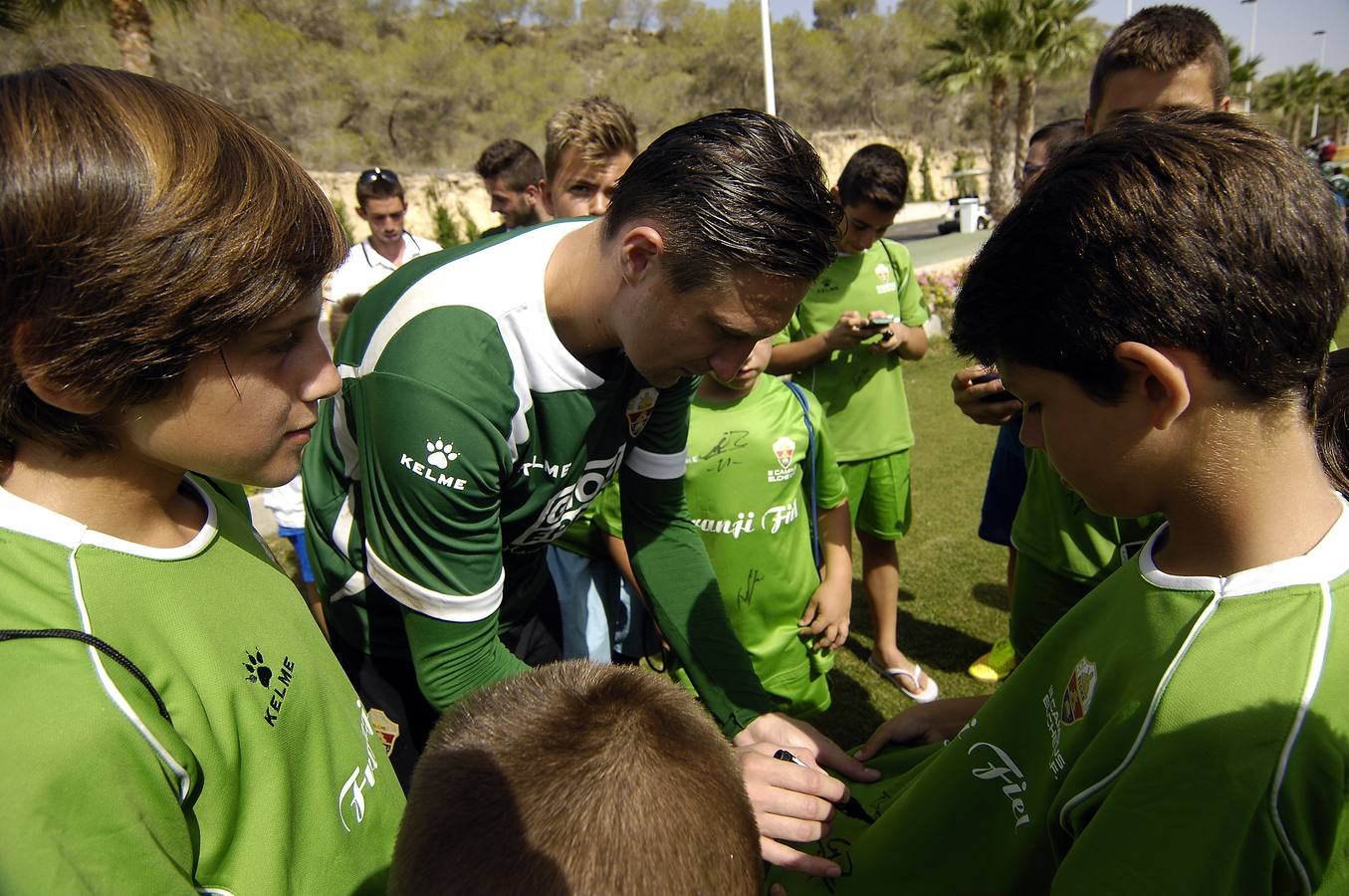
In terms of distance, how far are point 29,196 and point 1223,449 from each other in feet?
4.97

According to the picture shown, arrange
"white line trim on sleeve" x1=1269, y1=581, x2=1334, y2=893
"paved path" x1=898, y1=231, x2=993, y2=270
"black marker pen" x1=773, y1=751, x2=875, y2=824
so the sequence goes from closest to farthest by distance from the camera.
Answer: "white line trim on sleeve" x1=1269, y1=581, x2=1334, y2=893, "black marker pen" x1=773, y1=751, x2=875, y2=824, "paved path" x1=898, y1=231, x2=993, y2=270

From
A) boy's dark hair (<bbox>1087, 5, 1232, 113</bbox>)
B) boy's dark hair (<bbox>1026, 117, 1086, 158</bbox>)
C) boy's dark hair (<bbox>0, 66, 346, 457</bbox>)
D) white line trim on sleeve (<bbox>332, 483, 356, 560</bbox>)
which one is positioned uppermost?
boy's dark hair (<bbox>1087, 5, 1232, 113</bbox>)

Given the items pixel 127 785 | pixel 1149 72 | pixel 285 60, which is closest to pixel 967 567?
pixel 1149 72

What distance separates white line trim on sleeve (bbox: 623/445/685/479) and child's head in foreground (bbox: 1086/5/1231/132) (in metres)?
1.95

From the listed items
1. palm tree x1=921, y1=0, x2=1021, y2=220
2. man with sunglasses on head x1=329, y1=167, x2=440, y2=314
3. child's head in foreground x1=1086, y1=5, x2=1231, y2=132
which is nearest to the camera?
child's head in foreground x1=1086, y1=5, x2=1231, y2=132

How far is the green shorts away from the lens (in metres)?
3.96

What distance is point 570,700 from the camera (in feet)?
3.53

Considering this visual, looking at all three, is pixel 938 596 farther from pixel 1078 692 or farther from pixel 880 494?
pixel 1078 692

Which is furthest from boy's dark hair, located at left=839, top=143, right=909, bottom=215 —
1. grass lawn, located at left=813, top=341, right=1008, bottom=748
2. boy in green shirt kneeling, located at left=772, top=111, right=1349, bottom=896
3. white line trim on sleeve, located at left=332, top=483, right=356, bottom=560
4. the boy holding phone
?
white line trim on sleeve, located at left=332, top=483, right=356, bottom=560

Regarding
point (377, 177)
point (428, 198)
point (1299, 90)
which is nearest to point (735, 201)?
point (377, 177)

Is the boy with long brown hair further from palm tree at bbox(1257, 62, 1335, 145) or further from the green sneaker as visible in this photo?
palm tree at bbox(1257, 62, 1335, 145)

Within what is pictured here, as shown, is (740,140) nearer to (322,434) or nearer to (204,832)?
(322,434)

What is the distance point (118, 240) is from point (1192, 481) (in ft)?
4.69

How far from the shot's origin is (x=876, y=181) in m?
3.74
